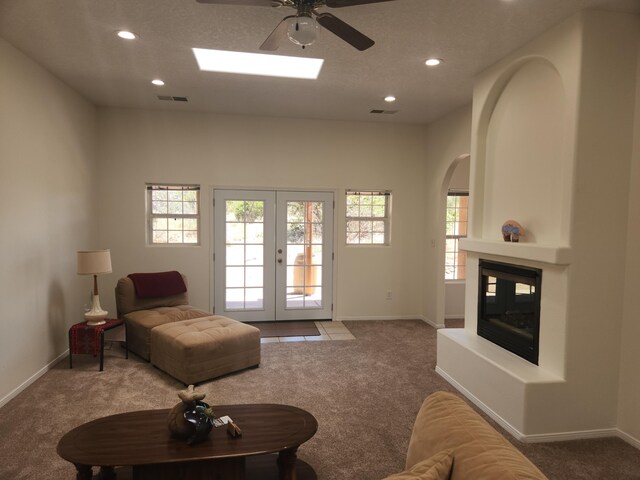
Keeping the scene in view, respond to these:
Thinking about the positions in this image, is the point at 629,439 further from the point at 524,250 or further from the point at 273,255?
the point at 273,255

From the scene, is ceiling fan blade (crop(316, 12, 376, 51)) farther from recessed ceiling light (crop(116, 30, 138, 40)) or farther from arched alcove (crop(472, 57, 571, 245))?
recessed ceiling light (crop(116, 30, 138, 40))

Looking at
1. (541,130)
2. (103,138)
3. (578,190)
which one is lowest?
(578,190)

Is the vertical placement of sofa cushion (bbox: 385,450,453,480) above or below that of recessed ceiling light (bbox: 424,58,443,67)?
below

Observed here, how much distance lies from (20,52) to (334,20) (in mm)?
2914

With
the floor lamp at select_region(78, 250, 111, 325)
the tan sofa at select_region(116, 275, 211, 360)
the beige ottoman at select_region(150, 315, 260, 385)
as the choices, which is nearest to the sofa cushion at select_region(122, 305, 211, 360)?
the tan sofa at select_region(116, 275, 211, 360)

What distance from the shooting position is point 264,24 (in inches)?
117

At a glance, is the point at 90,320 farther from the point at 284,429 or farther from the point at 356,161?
the point at 356,161

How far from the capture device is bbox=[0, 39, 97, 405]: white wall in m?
3.29

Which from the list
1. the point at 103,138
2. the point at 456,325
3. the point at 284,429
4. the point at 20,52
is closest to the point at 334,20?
the point at 284,429

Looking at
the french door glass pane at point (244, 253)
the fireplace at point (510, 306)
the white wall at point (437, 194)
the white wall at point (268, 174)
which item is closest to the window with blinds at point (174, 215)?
the white wall at point (268, 174)

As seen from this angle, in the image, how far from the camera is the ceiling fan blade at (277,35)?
2189mm

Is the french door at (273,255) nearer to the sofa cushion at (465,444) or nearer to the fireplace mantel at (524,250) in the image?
the fireplace mantel at (524,250)

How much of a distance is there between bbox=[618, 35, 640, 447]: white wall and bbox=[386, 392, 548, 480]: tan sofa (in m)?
1.93

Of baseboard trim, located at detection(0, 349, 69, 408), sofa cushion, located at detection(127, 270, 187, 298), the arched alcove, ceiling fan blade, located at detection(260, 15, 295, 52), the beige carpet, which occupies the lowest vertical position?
the beige carpet
